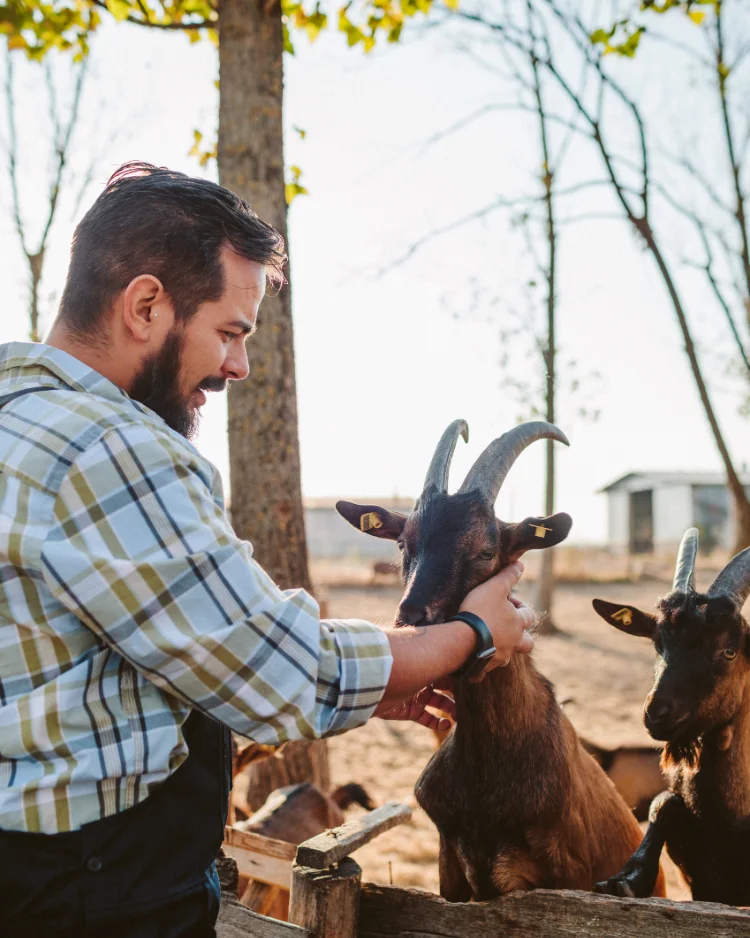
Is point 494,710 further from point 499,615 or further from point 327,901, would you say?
point 499,615

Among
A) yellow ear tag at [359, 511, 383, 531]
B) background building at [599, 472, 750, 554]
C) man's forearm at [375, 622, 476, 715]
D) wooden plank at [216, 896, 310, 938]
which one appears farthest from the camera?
background building at [599, 472, 750, 554]

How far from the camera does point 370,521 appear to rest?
356 cm

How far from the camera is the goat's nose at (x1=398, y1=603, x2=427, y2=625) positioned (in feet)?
8.99

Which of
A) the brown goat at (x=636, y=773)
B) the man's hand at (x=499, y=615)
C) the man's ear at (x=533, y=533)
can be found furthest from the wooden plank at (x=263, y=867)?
the brown goat at (x=636, y=773)

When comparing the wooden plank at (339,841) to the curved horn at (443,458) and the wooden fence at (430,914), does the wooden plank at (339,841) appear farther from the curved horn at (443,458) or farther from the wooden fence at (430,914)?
the curved horn at (443,458)

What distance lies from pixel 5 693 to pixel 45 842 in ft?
0.96

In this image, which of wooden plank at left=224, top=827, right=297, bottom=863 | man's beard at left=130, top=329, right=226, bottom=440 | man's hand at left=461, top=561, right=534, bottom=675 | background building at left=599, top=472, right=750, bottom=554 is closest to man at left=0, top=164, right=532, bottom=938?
man's beard at left=130, top=329, right=226, bottom=440

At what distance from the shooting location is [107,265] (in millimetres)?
1740

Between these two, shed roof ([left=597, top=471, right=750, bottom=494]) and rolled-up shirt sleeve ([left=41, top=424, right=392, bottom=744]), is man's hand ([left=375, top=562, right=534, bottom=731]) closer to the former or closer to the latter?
rolled-up shirt sleeve ([left=41, top=424, right=392, bottom=744])

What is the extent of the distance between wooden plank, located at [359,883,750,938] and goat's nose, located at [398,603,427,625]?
0.83 m

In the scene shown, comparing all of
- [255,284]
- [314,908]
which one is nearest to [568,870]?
[314,908]

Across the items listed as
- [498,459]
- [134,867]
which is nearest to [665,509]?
[498,459]

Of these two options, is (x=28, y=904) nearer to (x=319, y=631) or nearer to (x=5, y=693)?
(x=5, y=693)

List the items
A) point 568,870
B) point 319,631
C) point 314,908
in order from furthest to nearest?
1. point 568,870
2. point 314,908
3. point 319,631
